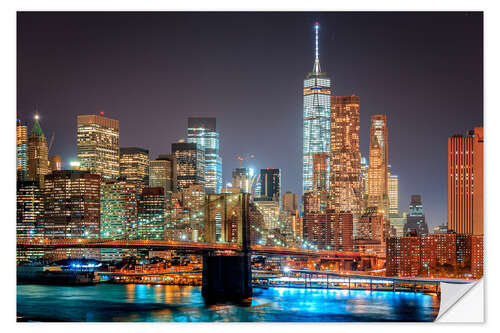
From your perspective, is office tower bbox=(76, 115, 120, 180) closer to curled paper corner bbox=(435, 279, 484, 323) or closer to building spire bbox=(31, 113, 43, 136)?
building spire bbox=(31, 113, 43, 136)

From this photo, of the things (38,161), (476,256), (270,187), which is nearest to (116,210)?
(270,187)

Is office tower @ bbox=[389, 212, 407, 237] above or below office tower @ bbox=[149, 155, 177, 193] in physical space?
below

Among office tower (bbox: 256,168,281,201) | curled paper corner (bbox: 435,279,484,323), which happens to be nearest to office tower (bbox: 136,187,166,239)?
office tower (bbox: 256,168,281,201)

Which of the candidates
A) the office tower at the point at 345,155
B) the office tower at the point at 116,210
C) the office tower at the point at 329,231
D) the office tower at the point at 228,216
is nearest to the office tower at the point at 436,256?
the office tower at the point at 228,216

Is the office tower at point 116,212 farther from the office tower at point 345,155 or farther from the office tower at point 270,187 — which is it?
the office tower at point 345,155
